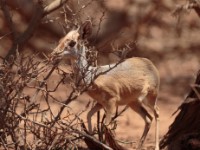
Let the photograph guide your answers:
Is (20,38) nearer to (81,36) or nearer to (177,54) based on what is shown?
(81,36)

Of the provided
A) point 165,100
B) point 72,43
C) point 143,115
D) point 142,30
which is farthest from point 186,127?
point 142,30

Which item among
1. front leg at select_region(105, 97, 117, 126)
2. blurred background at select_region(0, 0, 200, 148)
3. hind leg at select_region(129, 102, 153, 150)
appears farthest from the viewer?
blurred background at select_region(0, 0, 200, 148)

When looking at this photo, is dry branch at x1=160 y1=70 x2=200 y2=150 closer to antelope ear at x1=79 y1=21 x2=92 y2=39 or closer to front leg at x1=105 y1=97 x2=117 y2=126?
front leg at x1=105 y1=97 x2=117 y2=126

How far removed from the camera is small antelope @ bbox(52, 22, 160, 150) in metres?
5.38

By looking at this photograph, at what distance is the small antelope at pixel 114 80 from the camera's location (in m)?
5.38

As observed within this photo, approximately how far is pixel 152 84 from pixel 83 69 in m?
1.35

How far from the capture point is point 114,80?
6.04 metres

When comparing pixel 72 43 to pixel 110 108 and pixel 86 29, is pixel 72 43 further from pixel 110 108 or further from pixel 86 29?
pixel 110 108

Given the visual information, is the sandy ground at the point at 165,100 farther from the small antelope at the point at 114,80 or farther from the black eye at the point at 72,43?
the black eye at the point at 72,43

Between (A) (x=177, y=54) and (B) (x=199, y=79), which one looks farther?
(A) (x=177, y=54)

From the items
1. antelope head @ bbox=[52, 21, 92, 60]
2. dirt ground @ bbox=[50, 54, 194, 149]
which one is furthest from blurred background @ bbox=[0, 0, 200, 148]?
antelope head @ bbox=[52, 21, 92, 60]

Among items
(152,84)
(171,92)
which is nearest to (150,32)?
(171,92)

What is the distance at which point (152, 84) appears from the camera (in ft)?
21.0

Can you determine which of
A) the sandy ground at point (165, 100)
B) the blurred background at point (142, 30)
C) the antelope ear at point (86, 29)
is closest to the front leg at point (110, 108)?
the antelope ear at point (86, 29)
